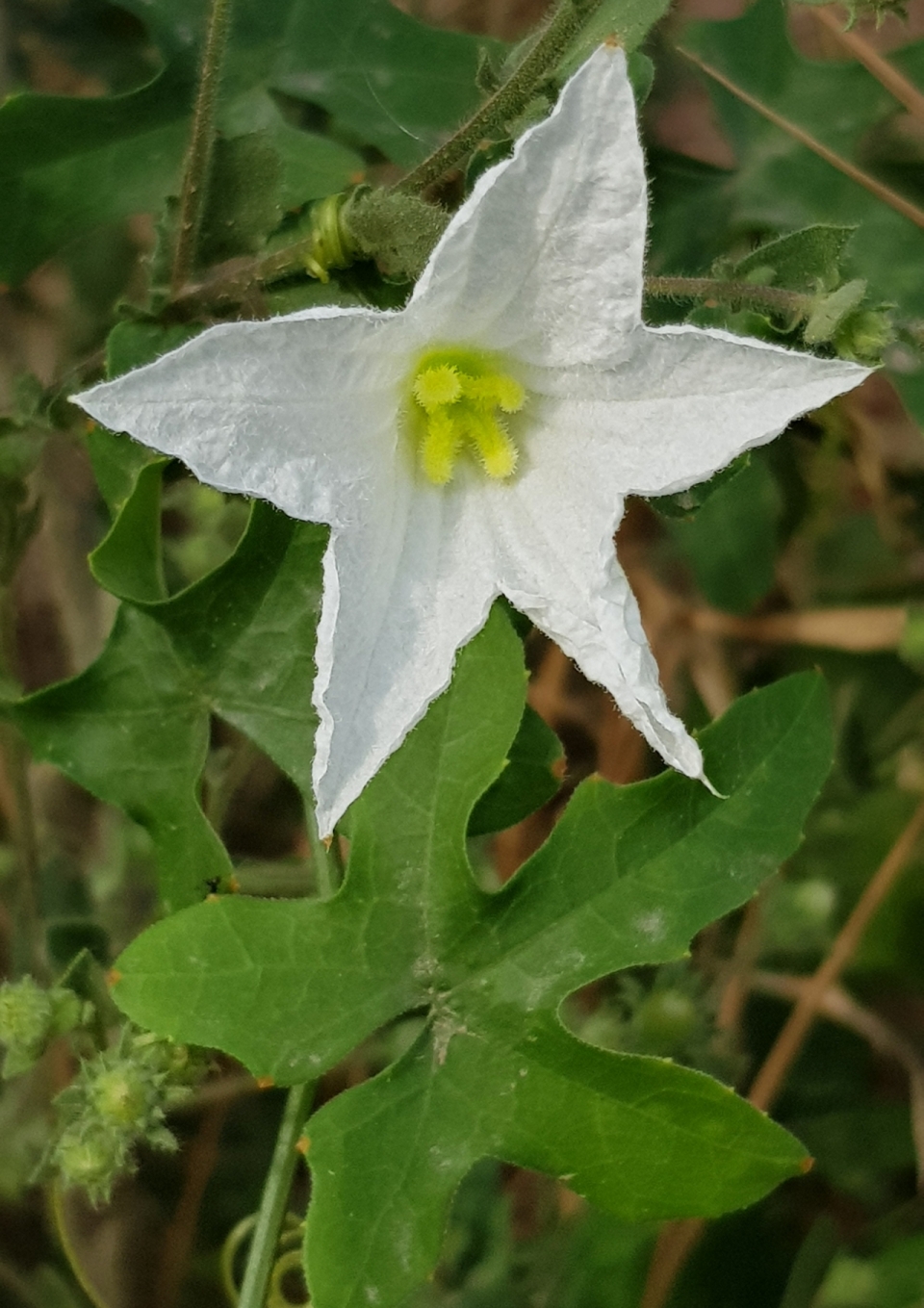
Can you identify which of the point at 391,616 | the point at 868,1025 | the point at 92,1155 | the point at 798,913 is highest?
the point at 391,616

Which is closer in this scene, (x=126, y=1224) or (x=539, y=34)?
(x=539, y=34)

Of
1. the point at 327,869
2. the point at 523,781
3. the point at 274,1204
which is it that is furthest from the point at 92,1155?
the point at 523,781

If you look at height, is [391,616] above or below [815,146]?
below

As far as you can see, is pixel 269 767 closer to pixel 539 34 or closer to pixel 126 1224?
pixel 126 1224

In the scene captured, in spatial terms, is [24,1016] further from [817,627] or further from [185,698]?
[817,627]

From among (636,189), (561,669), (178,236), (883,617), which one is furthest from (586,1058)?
(883,617)

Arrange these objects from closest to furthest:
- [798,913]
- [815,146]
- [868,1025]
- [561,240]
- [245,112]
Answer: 1. [561,240]
2. [245,112]
3. [815,146]
4. [798,913]
5. [868,1025]
